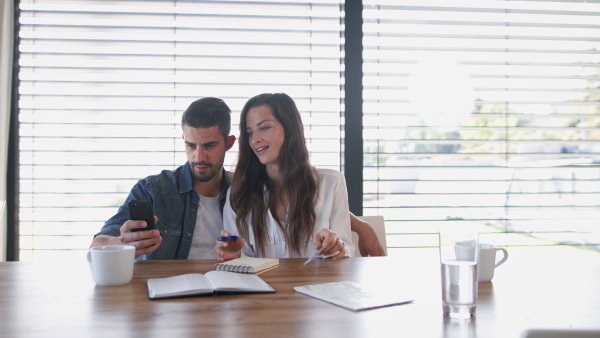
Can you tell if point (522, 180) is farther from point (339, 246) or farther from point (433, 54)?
point (339, 246)

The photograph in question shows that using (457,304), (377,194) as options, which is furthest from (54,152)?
(457,304)

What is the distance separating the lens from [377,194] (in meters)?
2.98

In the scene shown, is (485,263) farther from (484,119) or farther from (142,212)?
(484,119)

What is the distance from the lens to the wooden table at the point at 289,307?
100cm

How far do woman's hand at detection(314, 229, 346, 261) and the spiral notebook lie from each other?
18cm

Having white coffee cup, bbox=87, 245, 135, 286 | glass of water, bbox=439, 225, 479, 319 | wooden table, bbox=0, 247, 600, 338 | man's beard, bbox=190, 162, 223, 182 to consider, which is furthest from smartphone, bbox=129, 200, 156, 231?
glass of water, bbox=439, 225, 479, 319

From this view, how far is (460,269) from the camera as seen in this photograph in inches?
41.6

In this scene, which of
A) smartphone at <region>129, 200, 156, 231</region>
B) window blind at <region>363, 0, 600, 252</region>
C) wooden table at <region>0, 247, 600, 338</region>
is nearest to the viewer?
wooden table at <region>0, 247, 600, 338</region>

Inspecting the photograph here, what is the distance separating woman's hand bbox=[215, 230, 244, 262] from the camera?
167cm

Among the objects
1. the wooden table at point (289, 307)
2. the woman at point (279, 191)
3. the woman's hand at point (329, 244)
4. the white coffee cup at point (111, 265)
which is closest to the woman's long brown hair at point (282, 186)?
the woman at point (279, 191)

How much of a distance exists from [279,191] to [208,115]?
17.8 inches

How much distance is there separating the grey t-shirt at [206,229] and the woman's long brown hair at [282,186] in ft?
0.52

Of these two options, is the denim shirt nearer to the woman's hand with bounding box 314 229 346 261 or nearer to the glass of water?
the woman's hand with bounding box 314 229 346 261

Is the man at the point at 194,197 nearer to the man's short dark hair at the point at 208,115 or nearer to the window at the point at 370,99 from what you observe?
the man's short dark hair at the point at 208,115
